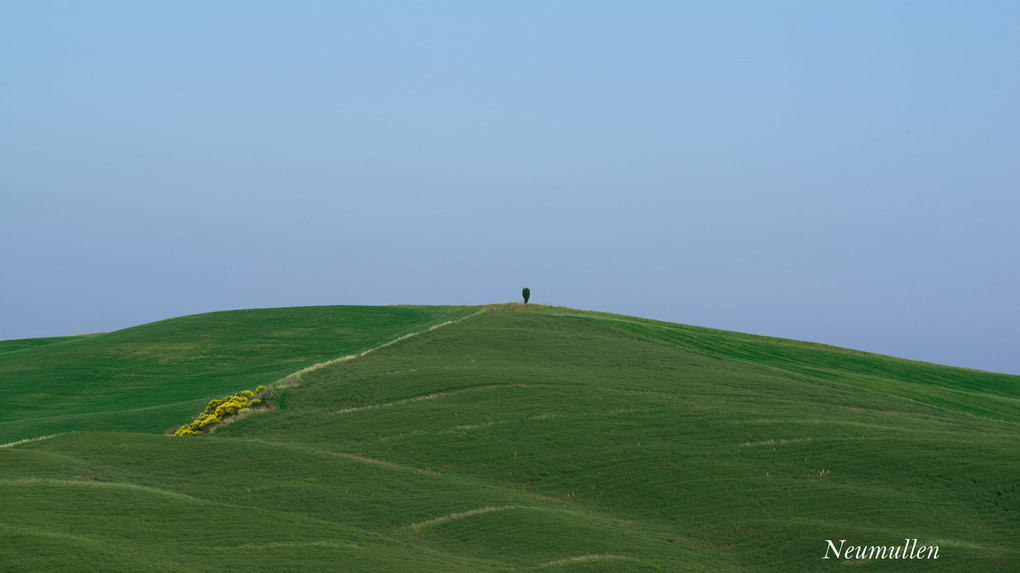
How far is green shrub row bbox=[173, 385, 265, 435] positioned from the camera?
39625 millimetres

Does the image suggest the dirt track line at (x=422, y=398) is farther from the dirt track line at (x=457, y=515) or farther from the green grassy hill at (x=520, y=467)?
the dirt track line at (x=457, y=515)

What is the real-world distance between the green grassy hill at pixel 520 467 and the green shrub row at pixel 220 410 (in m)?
1.30

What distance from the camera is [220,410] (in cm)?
4069

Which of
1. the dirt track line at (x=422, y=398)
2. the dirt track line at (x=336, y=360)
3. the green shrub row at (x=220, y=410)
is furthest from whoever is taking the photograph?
the dirt track line at (x=336, y=360)

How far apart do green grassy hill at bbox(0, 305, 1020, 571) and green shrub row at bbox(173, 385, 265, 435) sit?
1.30m

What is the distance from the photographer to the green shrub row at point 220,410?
39.6 meters

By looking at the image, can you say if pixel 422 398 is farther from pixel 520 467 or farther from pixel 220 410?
pixel 220 410

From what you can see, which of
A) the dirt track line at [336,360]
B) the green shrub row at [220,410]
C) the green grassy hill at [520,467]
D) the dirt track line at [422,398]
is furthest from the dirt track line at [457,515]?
the dirt track line at [336,360]

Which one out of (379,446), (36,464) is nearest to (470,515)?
(379,446)

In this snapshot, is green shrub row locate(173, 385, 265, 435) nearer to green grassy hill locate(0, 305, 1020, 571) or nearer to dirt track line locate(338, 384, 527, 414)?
green grassy hill locate(0, 305, 1020, 571)

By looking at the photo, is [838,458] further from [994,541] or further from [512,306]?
[512,306]

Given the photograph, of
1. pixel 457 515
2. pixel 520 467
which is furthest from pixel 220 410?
pixel 457 515

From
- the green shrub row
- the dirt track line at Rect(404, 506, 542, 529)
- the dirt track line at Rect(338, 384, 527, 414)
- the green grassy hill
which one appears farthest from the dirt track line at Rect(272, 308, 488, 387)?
the dirt track line at Rect(404, 506, 542, 529)

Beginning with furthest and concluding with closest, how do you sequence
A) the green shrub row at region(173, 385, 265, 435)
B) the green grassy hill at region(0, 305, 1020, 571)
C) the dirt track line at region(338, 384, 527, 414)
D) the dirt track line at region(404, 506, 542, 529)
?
the dirt track line at region(338, 384, 527, 414)
the green shrub row at region(173, 385, 265, 435)
the dirt track line at region(404, 506, 542, 529)
the green grassy hill at region(0, 305, 1020, 571)
